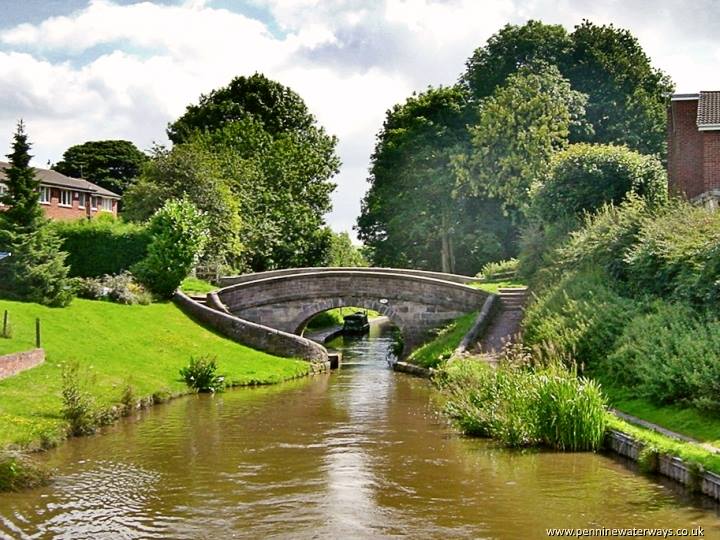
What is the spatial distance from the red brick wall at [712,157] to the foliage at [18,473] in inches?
1234

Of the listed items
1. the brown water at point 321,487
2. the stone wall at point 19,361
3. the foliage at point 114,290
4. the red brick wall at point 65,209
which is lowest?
the brown water at point 321,487

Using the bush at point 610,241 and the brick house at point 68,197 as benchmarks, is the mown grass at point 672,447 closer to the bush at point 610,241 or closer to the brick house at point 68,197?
the bush at point 610,241

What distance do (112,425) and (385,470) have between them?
8365mm

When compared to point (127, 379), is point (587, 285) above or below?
above

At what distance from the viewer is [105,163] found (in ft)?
292

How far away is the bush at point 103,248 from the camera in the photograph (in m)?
42.9

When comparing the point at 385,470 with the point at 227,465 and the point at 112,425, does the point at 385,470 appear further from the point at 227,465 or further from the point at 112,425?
the point at 112,425

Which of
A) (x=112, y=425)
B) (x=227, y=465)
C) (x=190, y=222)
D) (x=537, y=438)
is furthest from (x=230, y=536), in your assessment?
(x=190, y=222)

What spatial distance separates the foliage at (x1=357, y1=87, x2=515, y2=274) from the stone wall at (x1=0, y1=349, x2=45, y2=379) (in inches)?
1339

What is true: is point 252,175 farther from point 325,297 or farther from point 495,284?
point 495,284

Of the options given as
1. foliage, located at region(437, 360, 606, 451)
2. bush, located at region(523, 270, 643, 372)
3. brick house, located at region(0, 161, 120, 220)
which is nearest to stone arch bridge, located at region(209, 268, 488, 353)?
bush, located at region(523, 270, 643, 372)

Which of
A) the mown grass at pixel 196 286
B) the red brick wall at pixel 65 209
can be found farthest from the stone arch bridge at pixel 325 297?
the red brick wall at pixel 65 209

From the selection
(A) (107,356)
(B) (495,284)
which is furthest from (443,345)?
(A) (107,356)

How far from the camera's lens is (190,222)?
4238 cm
